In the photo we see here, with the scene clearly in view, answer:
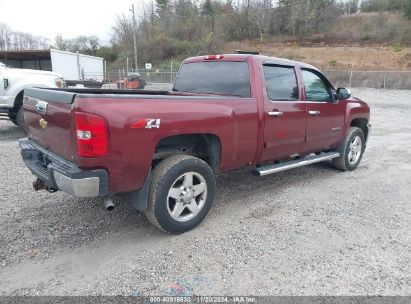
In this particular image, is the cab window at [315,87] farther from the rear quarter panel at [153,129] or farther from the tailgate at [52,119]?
the tailgate at [52,119]

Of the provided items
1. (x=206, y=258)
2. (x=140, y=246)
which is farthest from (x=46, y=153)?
(x=206, y=258)

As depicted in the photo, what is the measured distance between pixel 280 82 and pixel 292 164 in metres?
1.16

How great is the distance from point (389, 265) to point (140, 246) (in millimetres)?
2337

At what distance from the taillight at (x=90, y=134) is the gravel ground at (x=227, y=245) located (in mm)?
1044

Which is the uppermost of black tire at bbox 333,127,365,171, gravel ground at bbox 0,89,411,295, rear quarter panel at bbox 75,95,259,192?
rear quarter panel at bbox 75,95,259,192

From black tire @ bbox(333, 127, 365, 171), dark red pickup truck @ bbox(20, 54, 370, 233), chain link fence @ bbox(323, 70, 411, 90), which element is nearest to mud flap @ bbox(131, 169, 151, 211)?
dark red pickup truck @ bbox(20, 54, 370, 233)

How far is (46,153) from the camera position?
3.29 m

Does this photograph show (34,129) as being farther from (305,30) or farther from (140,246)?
(305,30)

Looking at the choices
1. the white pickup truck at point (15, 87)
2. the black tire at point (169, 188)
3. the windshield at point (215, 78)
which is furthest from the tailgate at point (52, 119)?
the white pickup truck at point (15, 87)

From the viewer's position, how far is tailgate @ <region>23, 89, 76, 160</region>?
2785 millimetres

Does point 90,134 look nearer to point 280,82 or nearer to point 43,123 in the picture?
point 43,123

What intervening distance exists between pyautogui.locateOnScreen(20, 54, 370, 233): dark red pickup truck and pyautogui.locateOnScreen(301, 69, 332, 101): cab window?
2 centimetres

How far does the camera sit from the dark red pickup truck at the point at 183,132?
2760mm

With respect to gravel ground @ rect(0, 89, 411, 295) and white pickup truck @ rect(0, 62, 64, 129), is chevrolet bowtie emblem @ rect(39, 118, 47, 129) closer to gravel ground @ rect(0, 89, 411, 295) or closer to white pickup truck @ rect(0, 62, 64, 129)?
gravel ground @ rect(0, 89, 411, 295)
